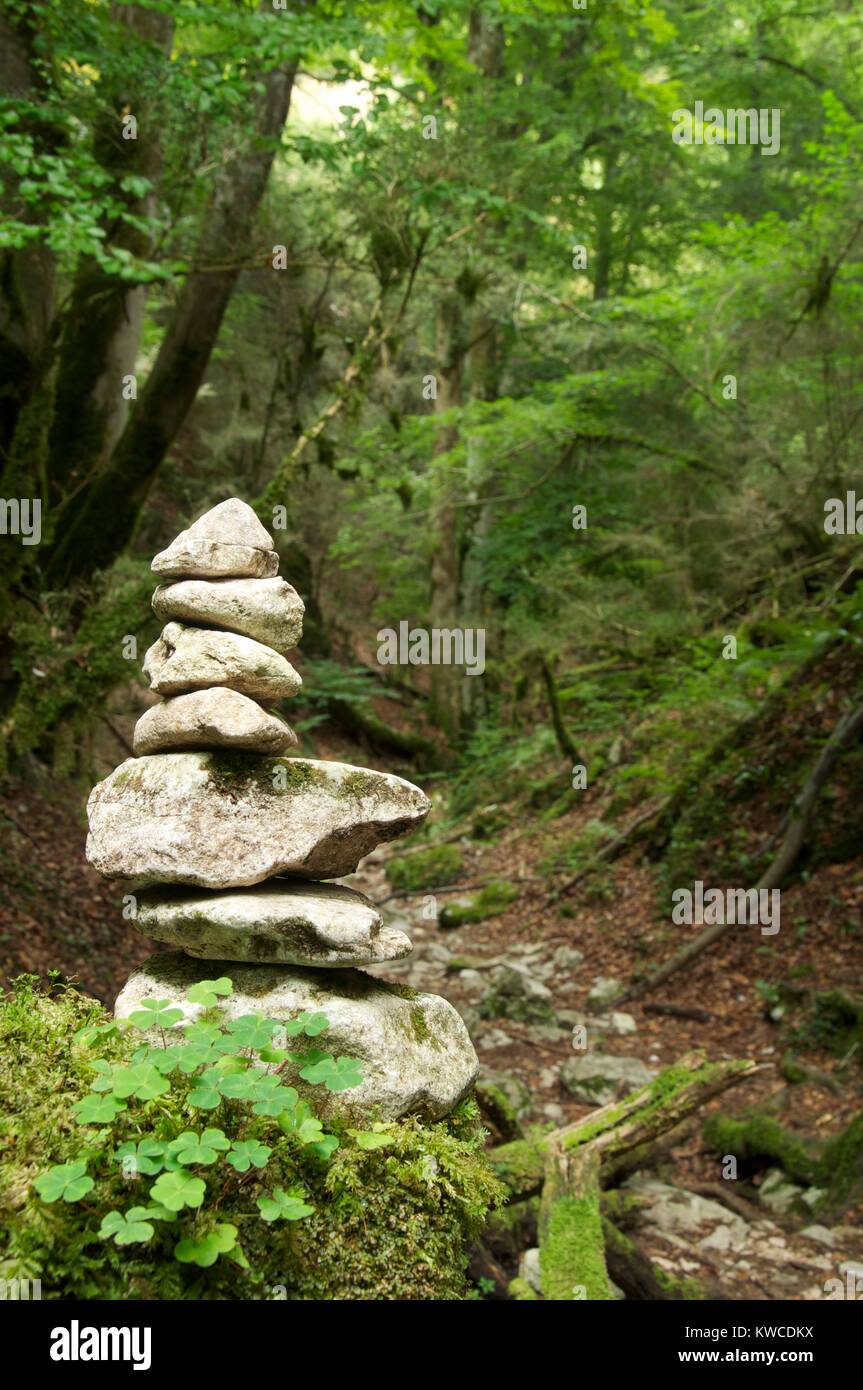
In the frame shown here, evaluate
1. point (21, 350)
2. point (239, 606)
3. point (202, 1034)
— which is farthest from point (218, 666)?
point (21, 350)

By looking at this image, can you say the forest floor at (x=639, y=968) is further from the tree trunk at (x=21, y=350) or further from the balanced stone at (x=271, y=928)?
the tree trunk at (x=21, y=350)

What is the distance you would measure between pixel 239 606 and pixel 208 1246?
2.04 metres

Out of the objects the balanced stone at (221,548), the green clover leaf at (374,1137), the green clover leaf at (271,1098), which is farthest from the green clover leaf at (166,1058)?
the balanced stone at (221,548)

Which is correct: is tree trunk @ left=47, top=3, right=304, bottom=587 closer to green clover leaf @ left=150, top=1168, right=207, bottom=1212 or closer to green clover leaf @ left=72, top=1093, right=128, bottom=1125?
green clover leaf @ left=72, top=1093, right=128, bottom=1125

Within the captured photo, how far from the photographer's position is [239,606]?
3.22 m

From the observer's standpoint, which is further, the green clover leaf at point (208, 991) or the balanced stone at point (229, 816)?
the balanced stone at point (229, 816)

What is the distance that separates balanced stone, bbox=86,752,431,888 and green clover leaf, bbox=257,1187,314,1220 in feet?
3.28

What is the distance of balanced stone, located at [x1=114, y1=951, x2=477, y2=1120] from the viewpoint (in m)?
2.87

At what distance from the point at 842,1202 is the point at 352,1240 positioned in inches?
169

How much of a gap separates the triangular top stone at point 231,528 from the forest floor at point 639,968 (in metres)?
3.90

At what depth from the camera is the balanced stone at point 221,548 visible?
10.6 feet

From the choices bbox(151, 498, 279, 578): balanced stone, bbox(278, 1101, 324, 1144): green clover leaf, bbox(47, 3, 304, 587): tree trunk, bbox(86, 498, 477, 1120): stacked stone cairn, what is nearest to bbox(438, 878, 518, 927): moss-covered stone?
bbox(47, 3, 304, 587): tree trunk

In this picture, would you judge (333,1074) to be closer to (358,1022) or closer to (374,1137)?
(374,1137)
